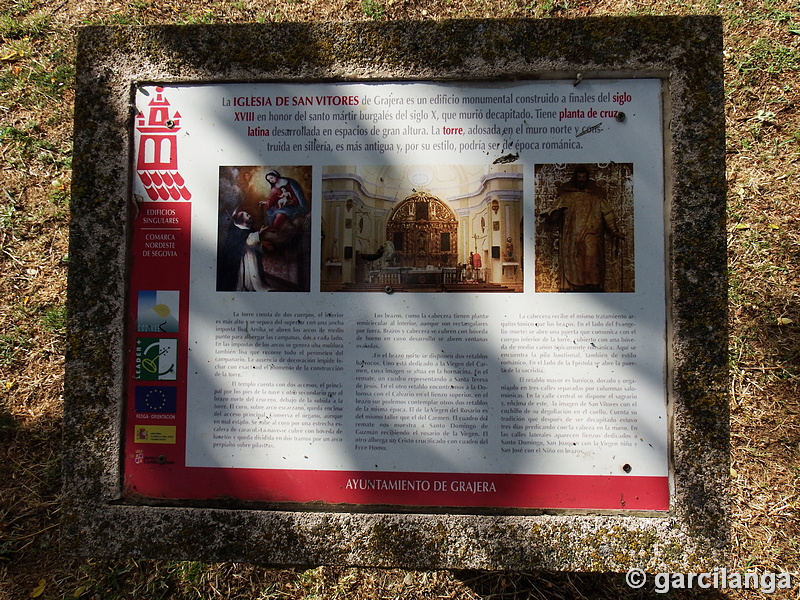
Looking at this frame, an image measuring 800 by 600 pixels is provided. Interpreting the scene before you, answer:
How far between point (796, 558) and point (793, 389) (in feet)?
2.95

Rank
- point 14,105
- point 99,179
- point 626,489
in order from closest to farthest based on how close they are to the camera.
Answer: point 626,489, point 99,179, point 14,105

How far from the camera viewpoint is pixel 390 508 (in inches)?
83.7

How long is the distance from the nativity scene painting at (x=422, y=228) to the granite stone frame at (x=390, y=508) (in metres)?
0.47

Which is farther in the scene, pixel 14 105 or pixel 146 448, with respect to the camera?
pixel 14 105

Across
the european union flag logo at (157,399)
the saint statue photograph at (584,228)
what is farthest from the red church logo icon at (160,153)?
the saint statue photograph at (584,228)

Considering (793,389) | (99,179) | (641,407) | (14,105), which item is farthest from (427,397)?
(14,105)

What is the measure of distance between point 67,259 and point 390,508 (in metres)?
2.39

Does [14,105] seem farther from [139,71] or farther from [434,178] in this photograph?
[434,178]

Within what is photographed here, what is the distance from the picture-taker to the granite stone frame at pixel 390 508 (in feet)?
6.76

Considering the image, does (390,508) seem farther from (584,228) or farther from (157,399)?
(584,228)

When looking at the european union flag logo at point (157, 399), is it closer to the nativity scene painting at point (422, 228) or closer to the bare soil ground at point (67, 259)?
the nativity scene painting at point (422, 228)

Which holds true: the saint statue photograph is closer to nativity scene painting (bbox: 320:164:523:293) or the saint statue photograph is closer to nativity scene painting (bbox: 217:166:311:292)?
nativity scene painting (bbox: 320:164:523:293)

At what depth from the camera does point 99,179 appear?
221cm

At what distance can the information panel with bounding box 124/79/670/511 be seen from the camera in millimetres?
2076
